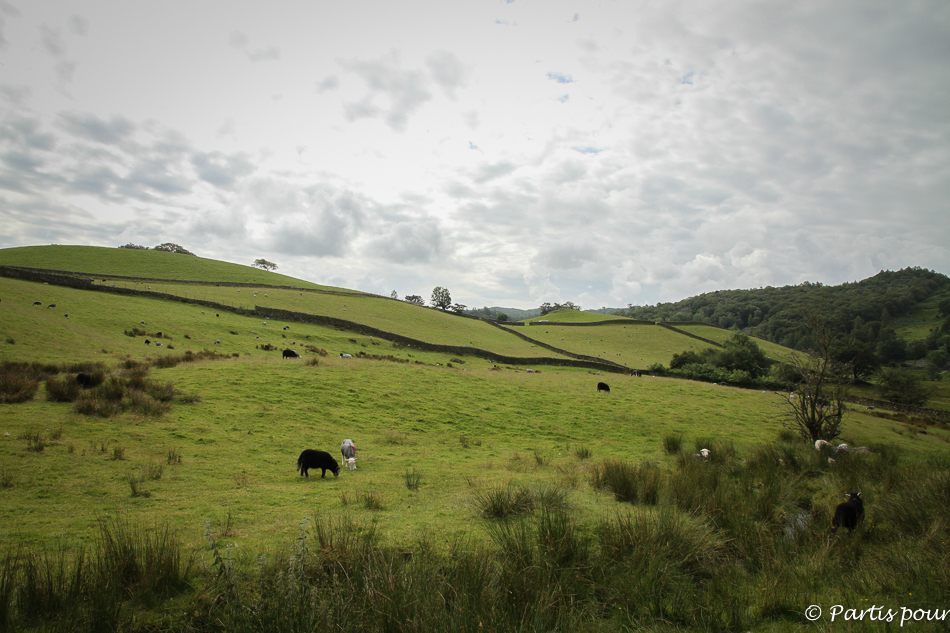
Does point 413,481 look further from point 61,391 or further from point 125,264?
point 125,264

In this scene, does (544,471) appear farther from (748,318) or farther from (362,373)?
Answer: (748,318)

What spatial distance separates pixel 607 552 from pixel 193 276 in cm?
7627

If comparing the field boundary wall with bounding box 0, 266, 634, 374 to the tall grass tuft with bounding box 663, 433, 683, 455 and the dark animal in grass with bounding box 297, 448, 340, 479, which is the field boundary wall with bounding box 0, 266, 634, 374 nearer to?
the tall grass tuft with bounding box 663, 433, 683, 455

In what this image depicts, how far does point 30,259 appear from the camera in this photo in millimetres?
65188

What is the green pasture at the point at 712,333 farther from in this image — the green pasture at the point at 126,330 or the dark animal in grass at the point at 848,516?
the dark animal in grass at the point at 848,516

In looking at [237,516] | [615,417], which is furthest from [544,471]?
[615,417]

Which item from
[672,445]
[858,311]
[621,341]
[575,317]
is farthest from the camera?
[858,311]

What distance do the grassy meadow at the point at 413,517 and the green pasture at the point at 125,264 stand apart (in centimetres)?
5218

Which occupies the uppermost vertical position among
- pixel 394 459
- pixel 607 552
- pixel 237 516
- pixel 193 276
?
pixel 193 276

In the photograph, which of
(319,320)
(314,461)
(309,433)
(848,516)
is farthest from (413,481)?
(319,320)

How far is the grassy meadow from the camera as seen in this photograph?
386cm

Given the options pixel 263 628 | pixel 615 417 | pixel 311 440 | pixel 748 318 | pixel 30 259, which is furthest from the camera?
pixel 748 318

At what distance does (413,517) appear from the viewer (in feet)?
23.1

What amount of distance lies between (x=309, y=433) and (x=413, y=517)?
7973 millimetres
